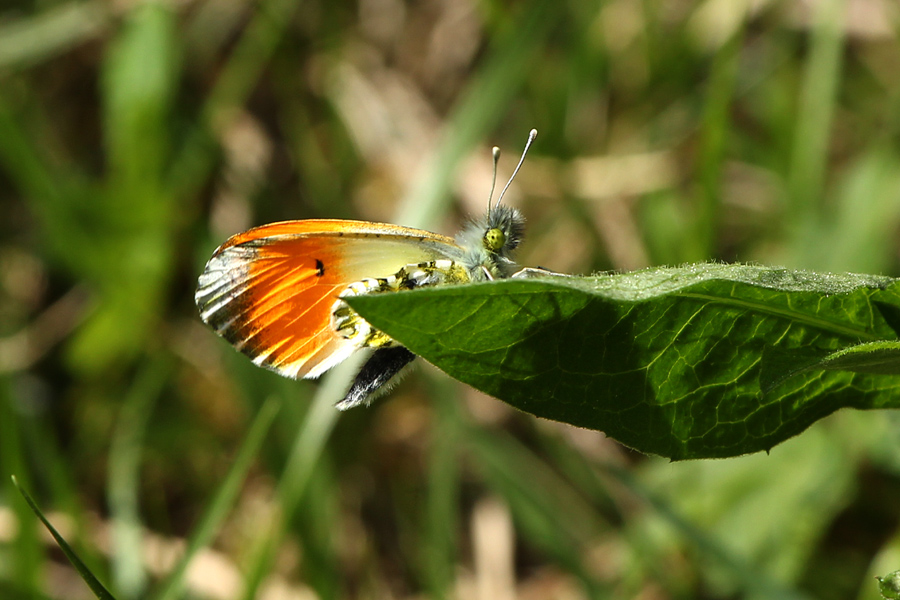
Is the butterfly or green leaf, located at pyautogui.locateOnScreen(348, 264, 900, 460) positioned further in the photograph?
the butterfly

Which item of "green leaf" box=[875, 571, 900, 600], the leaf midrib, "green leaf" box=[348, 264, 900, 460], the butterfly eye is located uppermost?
the butterfly eye

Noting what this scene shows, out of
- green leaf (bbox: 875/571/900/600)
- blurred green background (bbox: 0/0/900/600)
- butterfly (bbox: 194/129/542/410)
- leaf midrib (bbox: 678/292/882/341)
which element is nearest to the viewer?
green leaf (bbox: 875/571/900/600)

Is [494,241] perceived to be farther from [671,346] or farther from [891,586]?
[891,586]

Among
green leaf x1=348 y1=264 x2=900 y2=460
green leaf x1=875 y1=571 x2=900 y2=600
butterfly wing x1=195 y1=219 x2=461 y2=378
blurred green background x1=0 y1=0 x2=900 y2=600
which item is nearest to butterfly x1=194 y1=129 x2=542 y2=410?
butterfly wing x1=195 y1=219 x2=461 y2=378

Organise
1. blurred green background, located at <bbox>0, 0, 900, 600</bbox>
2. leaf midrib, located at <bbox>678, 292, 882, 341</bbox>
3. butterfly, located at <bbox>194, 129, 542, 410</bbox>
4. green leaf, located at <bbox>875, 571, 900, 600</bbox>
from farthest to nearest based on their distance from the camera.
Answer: blurred green background, located at <bbox>0, 0, 900, 600</bbox>
butterfly, located at <bbox>194, 129, 542, 410</bbox>
leaf midrib, located at <bbox>678, 292, 882, 341</bbox>
green leaf, located at <bbox>875, 571, 900, 600</bbox>

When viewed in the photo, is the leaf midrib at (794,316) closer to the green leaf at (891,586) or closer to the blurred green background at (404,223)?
the green leaf at (891,586)

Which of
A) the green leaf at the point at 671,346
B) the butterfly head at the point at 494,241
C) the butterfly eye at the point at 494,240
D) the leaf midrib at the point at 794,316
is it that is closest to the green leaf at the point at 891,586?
the green leaf at the point at 671,346

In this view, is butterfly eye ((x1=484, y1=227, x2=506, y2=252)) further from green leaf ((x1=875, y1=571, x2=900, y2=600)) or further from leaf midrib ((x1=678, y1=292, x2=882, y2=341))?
green leaf ((x1=875, y1=571, x2=900, y2=600))

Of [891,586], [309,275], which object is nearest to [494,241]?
[309,275]
